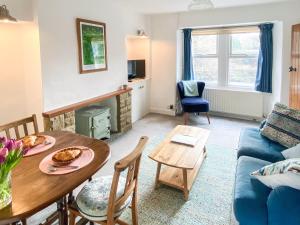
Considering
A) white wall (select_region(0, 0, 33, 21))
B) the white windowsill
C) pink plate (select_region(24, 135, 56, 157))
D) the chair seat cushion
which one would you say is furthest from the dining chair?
the white windowsill

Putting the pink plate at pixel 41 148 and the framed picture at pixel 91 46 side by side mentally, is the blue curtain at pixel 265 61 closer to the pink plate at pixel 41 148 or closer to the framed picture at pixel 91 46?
the framed picture at pixel 91 46

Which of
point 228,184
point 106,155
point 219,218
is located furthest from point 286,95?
point 106,155

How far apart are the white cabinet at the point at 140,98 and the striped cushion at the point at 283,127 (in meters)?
2.75

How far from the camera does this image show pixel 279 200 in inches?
54.9

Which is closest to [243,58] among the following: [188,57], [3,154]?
[188,57]

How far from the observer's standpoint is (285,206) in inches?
54.2

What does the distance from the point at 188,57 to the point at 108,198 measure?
4390mm

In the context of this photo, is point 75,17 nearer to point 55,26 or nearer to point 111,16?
point 55,26

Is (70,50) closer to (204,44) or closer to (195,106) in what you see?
(195,106)

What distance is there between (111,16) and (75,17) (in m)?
0.84

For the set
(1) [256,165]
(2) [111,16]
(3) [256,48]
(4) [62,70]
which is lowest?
(1) [256,165]

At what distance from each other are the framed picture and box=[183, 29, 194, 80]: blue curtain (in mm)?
2218

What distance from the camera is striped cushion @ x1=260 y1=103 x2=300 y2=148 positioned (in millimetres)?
2469

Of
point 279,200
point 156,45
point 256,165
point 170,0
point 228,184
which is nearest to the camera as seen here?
point 279,200
